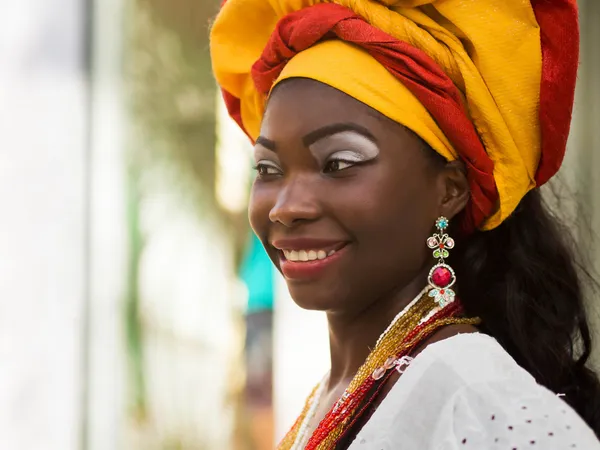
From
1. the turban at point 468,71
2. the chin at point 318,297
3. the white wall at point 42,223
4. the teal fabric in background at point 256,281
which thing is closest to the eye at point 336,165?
the turban at point 468,71

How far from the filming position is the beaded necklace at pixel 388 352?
5.45 ft

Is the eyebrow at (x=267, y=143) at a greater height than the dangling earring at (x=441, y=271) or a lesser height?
greater

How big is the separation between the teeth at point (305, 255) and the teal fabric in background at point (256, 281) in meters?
2.17

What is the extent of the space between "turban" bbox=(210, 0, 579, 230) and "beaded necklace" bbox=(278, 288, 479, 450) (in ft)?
0.74

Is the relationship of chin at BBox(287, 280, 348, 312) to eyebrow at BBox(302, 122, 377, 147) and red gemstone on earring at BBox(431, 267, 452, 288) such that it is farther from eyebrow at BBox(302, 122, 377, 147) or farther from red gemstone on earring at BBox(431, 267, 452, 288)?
eyebrow at BBox(302, 122, 377, 147)

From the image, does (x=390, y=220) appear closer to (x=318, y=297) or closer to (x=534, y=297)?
(x=318, y=297)

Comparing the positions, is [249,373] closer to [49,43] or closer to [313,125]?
[49,43]

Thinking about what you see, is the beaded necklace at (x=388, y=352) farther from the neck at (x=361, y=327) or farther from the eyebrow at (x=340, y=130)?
the eyebrow at (x=340, y=130)

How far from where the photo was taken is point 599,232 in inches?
148

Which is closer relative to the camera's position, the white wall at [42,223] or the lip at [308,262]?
the lip at [308,262]

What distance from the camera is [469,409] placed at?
1.42 metres

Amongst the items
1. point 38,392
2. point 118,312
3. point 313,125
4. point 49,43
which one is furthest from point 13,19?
point 313,125

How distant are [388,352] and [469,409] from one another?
29 cm

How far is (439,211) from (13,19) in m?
2.64
